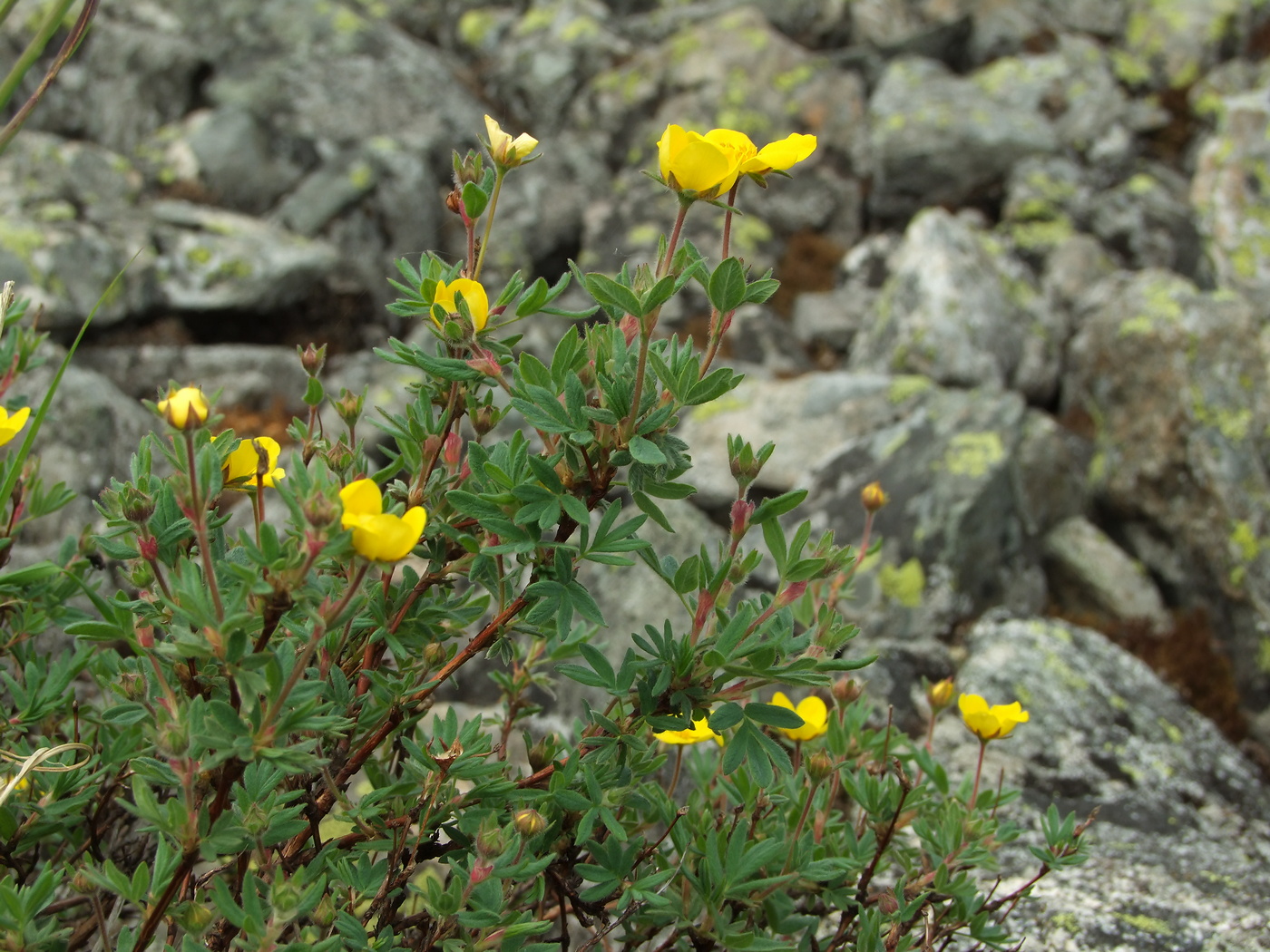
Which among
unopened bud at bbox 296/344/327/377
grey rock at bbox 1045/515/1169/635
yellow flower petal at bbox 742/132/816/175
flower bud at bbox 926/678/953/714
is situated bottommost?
grey rock at bbox 1045/515/1169/635

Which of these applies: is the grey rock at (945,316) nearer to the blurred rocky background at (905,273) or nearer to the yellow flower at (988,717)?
the blurred rocky background at (905,273)

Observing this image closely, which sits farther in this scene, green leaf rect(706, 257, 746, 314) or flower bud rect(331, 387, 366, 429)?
flower bud rect(331, 387, 366, 429)

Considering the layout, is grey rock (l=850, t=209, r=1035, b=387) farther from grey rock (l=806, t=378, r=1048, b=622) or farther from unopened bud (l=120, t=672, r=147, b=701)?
unopened bud (l=120, t=672, r=147, b=701)

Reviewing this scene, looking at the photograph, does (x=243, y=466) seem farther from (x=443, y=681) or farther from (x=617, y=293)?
(x=617, y=293)

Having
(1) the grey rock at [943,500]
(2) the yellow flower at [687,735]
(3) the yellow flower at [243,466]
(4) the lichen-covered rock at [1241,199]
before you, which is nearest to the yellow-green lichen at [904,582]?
(1) the grey rock at [943,500]

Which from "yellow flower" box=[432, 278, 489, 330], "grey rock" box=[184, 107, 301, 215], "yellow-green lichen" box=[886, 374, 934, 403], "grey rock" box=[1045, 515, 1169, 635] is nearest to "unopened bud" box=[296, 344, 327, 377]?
"yellow flower" box=[432, 278, 489, 330]

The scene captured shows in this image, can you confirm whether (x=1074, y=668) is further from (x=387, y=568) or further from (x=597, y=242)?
(x=597, y=242)
